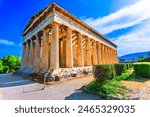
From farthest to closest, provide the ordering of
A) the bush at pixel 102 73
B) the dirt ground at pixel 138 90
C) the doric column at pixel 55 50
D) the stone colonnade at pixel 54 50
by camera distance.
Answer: the stone colonnade at pixel 54 50 → the doric column at pixel 55 50 → the bush at pixel 102 73 → the dirt ground at pixel 138 90

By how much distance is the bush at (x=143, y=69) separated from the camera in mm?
16078

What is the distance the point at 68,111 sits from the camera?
593 cm

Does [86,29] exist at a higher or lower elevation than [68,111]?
higher

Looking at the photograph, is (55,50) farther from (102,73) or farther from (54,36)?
(102,73)

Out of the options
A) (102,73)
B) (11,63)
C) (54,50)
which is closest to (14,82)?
(54,50)

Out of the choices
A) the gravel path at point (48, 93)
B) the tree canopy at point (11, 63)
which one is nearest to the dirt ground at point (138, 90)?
the gravel path at point (48, 93)

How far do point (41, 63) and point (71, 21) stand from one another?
27.8ft

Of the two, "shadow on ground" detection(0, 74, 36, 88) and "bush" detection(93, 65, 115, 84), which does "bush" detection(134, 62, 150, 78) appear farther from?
"shadow on ground" detection(0, 74, 36, 88)

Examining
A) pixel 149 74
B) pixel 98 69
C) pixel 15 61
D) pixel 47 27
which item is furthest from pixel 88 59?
pixel 15 61

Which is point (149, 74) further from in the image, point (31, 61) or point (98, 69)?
point (31, 61)

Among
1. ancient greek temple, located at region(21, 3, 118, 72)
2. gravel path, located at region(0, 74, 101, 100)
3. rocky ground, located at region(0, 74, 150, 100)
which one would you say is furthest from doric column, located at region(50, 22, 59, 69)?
rocky ground, located at region(0, 74, 150, 100)

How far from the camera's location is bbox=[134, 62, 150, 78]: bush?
52.7ft

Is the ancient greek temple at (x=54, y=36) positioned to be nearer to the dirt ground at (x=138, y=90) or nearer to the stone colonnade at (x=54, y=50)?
the stone colonnade at (x=54, y=50)

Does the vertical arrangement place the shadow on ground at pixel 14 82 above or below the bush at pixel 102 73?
below
